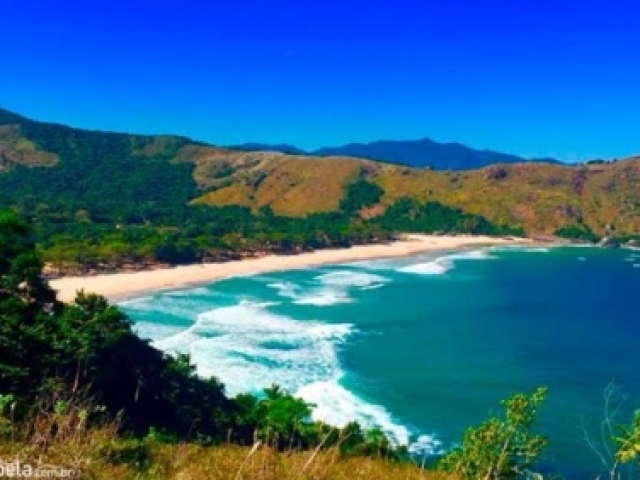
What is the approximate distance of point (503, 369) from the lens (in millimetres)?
58844

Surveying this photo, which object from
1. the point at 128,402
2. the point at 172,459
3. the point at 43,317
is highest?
the point at 172,459

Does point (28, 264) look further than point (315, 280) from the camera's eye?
No

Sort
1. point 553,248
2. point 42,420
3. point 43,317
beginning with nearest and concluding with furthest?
point 42,420 < point 43,317 < point 553,248

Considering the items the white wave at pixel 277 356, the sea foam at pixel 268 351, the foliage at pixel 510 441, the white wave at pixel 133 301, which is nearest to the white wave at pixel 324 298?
the sea foam at pixel 268 351

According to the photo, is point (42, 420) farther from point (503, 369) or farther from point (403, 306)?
point (403, 306)

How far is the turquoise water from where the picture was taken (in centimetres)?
4541

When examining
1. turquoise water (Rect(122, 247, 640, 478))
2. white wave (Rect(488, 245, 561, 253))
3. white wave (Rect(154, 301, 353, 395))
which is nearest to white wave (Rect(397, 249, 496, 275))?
white wave (Rect(488, 245, 561, 253))

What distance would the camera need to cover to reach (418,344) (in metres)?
67.2

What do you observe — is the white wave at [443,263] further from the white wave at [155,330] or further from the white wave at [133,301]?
the white wave at [155,330]

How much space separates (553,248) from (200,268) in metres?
111

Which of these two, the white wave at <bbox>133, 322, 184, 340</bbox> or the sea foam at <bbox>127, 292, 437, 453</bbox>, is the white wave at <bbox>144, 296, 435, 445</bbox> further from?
the white wave at <bbox>133, 322, 184, 340</bbox>

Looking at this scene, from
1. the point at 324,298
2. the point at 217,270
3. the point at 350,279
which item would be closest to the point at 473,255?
the point at 350,279

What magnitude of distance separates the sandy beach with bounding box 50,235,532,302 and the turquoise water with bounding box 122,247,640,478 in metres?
4.97

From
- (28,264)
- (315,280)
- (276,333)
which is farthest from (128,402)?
(315,280)
